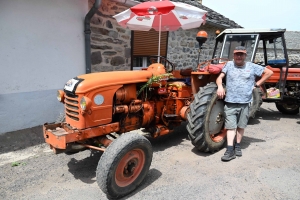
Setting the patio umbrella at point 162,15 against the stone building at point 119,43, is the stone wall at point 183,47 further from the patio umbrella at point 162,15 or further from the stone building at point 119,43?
the patio umbrella at point 162,15

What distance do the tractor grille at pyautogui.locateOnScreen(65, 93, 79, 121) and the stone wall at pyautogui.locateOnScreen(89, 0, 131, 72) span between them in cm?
279

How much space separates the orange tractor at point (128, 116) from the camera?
2666 millimetres

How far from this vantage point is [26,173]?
10.7 feet

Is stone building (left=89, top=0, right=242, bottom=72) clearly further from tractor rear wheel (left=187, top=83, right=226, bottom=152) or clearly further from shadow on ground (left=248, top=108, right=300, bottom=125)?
shadow on ground (left=248, top=108, right=300, bottom=125)

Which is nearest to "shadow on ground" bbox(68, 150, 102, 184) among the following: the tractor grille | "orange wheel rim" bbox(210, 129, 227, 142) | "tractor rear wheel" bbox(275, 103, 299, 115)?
the tractor grille

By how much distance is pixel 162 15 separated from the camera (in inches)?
210

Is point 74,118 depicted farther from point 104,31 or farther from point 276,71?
point 276,71

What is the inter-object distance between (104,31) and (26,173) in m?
3.75

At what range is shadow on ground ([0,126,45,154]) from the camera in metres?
4.07

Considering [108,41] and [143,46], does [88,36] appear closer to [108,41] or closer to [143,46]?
[108,41]

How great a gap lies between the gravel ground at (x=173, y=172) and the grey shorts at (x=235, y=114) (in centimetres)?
51

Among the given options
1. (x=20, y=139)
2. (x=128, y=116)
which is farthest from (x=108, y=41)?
(x=128, y=116)

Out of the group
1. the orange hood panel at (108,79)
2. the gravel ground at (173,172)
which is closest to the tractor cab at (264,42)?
the gravel ground at (173,172)

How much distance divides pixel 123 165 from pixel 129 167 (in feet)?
0.36
